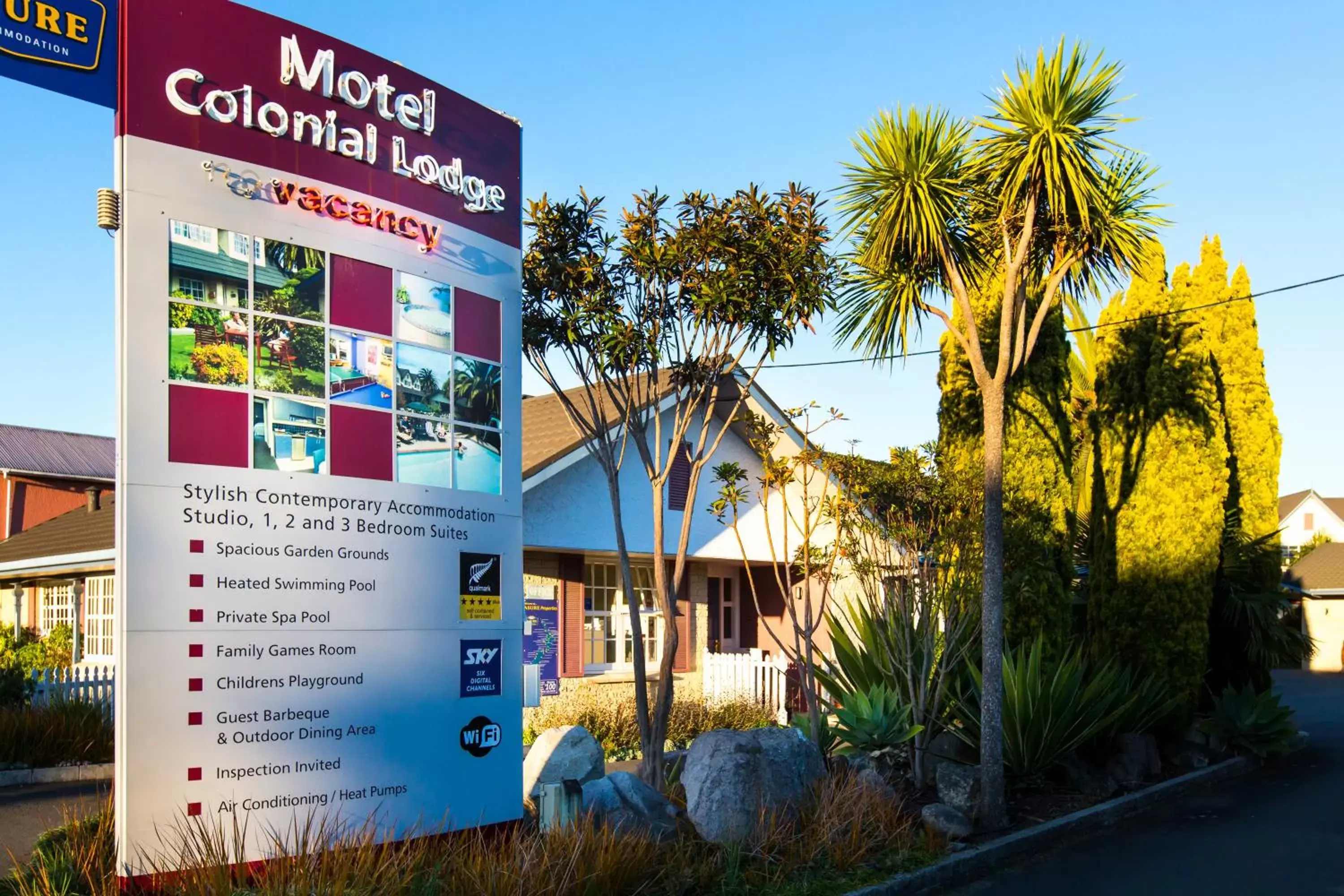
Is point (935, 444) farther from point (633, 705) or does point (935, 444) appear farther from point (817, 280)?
point (633, 705)

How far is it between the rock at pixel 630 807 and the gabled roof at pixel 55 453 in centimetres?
2968

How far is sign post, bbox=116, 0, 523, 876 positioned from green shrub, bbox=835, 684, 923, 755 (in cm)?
477

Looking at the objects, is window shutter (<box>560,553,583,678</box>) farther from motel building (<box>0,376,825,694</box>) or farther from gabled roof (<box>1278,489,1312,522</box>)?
gabled roof (<box>1278,489,1312,522</box>)

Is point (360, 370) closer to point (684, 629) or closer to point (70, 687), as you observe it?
point (70, 687)

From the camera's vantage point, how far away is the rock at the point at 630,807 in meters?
8.64

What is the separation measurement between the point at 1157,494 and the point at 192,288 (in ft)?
42.4

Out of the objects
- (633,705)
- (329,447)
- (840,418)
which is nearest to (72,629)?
(633,705)

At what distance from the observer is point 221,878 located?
6508mm

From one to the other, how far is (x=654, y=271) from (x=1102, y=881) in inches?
248

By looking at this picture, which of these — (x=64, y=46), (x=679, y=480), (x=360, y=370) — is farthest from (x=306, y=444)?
(x=679, y=480)

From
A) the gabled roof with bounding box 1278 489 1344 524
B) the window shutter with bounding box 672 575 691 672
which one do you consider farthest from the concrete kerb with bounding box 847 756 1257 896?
the gabled roof with bounding box 1278 489 1344 524

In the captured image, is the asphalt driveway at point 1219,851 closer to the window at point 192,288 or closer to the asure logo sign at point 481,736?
the asure logo sign at point 481,736

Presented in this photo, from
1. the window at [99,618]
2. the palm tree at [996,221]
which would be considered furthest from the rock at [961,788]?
the window at [99,618]

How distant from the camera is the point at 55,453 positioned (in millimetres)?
37906
